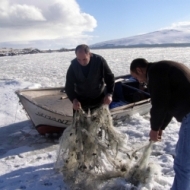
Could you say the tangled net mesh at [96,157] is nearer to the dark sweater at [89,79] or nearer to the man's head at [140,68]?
the dark sweater at [89,79]

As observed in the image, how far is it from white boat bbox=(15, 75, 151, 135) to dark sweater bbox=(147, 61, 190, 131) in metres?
3.39

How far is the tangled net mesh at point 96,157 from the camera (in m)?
3.58

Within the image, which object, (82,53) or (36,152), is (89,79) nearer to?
(82,53)

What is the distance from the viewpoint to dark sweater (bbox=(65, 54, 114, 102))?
383 cm

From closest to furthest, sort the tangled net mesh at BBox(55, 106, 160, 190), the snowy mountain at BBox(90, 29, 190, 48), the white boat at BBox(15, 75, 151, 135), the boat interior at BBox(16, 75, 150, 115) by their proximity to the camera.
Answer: the tangled net mesh at BBox(55, 106, 160, 190)
the white boat at BBox(15, 75, 151, 135)
the boat interior at BBox(16, 75, 150, 115)
the snowy mountain at BBox(90, 29, 190, 48)

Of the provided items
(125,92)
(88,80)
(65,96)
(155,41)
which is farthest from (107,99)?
(155,41)

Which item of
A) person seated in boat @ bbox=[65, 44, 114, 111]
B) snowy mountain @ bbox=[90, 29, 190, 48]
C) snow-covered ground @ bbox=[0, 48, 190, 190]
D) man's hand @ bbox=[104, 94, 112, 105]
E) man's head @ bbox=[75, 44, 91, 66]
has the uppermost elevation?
snowy mountain @ bbox=[90, 29, 190, 48]

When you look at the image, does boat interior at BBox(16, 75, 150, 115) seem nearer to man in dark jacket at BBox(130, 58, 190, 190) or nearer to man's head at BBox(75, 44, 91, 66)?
man's head at BBox(75, 44, 91, 66)

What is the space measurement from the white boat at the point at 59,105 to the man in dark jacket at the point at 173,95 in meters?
3.30

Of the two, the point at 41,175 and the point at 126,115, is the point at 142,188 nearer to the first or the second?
the point at 41,175

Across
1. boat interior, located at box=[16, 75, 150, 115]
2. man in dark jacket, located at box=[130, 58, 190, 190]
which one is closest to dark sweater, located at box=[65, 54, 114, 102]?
man in dark jacket, located at box=[130, 58, 190, 190]

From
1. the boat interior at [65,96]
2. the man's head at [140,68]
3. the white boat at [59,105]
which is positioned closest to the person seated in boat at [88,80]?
the man's head at [140,68]

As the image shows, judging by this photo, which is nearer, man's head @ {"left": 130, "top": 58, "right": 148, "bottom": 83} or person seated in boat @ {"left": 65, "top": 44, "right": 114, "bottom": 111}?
man's head @ {"left": 130, "top": 58, "right": 148, "bottom": 83}

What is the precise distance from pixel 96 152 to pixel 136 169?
1.92 ft
